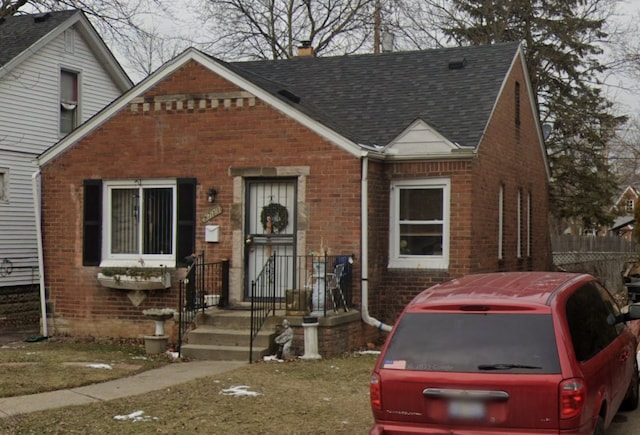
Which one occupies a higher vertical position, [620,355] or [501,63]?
[501,63]

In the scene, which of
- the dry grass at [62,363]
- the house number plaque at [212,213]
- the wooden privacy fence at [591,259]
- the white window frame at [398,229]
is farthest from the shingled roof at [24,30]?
the wooden privacy fence at [591,259]

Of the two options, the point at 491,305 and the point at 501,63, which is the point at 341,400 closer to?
the point at 491,305

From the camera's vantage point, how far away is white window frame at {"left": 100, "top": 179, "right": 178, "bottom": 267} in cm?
1391

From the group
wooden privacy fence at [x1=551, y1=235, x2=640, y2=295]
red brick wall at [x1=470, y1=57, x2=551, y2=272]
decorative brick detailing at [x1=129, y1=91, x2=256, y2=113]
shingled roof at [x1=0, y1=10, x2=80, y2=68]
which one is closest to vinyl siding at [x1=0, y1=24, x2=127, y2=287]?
shingled roof at [x1=0, y1=10, x2=80, y2=68]

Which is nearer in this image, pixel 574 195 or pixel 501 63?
pixel 501 63

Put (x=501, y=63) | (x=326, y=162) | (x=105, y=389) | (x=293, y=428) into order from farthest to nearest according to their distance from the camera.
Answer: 1. (x=501, y=63)
2. (x=326, y=162)
3. (x=105, y=389)
4. (x=293, y=428)

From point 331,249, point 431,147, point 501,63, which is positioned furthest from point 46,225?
point 501,63

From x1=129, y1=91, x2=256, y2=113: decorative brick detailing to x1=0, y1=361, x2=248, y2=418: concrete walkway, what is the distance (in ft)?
14.7

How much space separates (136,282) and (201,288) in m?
1.29

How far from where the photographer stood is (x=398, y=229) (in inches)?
542

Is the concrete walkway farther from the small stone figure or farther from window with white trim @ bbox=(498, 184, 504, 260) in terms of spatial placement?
window with white trim @ bbox=(498, 184, 504, 260)

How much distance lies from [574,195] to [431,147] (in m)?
20.1

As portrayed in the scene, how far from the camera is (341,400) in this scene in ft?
28.6

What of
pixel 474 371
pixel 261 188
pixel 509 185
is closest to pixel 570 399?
pixel 474 371
